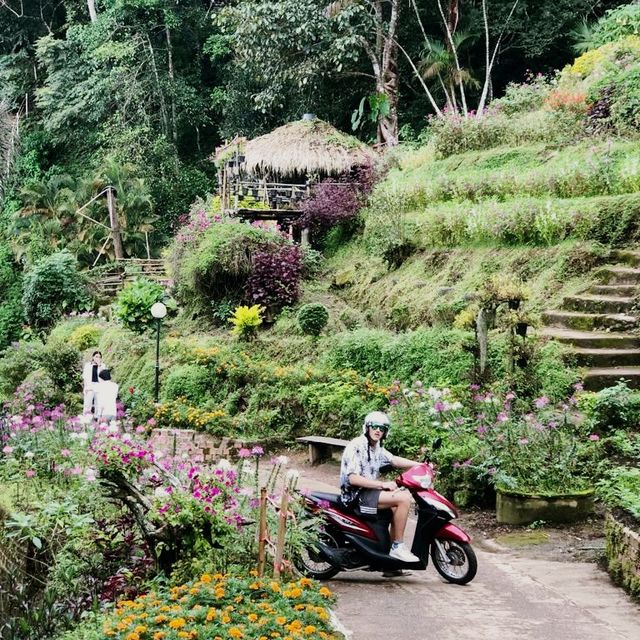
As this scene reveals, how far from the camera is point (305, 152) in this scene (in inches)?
856

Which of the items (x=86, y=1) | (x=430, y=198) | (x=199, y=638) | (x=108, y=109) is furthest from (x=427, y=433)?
(x=86, y=1)

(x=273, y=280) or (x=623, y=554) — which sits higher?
(x=273, y=280)

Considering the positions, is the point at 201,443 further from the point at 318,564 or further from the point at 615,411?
the point at 318,564

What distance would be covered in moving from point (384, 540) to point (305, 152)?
16192 millimetres

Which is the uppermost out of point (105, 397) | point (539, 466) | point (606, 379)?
point (606, 379)

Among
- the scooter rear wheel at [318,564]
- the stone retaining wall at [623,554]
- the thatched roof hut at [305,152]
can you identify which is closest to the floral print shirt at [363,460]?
the scooter rear wheel at [318,564]

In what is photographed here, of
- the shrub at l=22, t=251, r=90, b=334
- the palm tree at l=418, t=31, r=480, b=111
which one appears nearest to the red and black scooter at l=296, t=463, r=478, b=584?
the shrub at l=22, t=251, r=90, b=334

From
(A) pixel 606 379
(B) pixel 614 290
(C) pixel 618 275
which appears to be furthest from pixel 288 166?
(A) pixel 606 379

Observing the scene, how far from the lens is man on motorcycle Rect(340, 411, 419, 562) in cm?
655

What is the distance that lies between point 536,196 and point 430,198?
8.77 ft

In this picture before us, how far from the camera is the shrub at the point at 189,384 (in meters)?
14.4

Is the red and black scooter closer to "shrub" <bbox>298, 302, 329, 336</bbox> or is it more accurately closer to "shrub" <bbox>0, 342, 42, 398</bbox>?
"shrub" <bbox>298, 302, 329, 336</bbox>

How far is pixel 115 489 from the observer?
20.7ft

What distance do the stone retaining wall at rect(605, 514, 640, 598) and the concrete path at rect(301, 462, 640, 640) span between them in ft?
0.30
